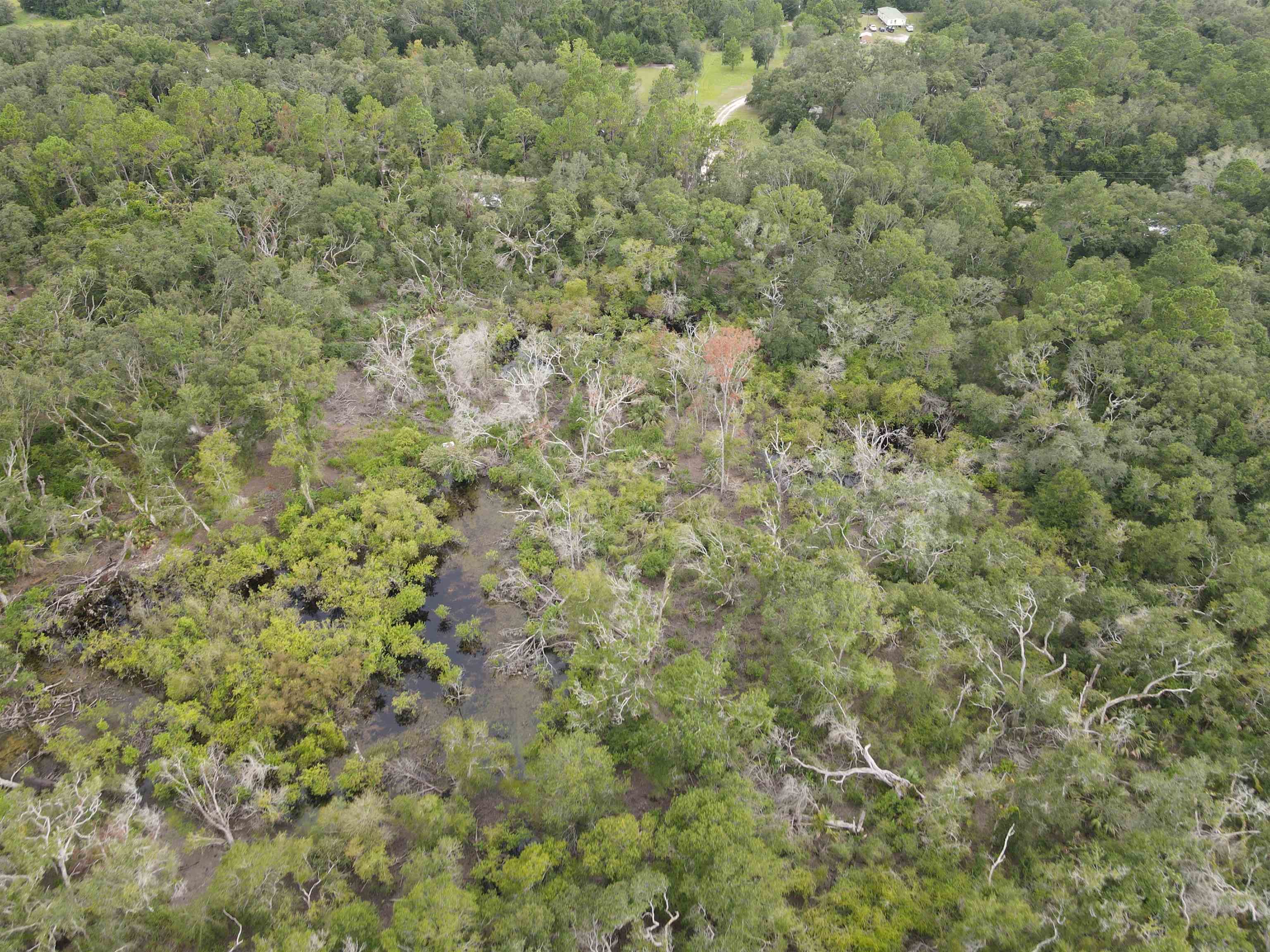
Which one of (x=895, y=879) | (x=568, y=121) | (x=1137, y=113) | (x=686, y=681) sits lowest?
(x=895, y=879)

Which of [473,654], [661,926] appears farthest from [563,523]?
[661,926]

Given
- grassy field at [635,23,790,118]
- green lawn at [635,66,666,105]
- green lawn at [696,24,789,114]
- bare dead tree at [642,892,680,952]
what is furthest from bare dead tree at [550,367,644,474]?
green lawn at [696,24,789,114]

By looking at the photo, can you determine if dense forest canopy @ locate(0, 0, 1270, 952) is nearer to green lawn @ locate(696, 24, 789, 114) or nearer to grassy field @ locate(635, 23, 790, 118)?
grassy field @ locate(635, 23, 790, 118)

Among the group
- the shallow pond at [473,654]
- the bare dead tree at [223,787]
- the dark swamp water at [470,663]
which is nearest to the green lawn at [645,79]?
the shallow pond at [473,654]

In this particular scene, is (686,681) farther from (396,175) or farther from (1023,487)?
(396,175)

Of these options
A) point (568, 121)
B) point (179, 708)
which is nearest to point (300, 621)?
point (179, 708)

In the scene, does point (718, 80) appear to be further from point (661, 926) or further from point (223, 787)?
point (661, 926)

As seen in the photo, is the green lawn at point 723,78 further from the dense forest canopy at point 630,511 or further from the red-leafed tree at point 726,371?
the red-leafed tree at point 726,371
